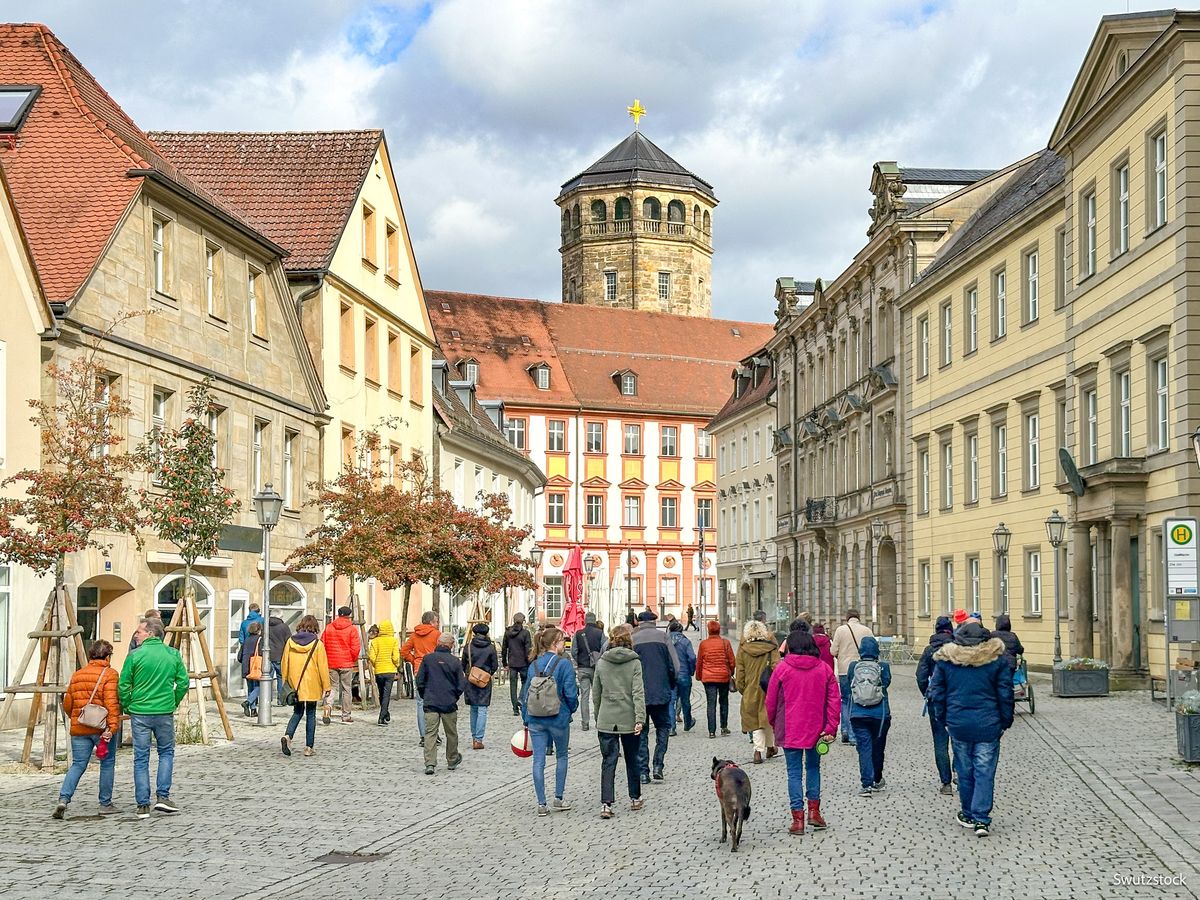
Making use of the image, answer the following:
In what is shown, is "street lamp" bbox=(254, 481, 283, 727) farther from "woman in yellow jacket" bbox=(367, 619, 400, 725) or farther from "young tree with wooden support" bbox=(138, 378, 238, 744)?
"young tree with wooden support" bbox=(138, 378, 238, 744)

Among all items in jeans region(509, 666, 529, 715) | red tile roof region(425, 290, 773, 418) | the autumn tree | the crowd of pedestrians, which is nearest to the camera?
the crowd of pedestrians

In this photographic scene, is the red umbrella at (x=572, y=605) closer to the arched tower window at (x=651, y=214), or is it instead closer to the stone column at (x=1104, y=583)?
the stone column at (x=1104, y=583)

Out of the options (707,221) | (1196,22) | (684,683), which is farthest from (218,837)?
(707,221)

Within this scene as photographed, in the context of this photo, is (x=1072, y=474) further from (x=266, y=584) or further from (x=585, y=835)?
(x=585, y=835)

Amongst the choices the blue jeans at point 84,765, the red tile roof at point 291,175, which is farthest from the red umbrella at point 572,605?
the blue jeans at point 84,765

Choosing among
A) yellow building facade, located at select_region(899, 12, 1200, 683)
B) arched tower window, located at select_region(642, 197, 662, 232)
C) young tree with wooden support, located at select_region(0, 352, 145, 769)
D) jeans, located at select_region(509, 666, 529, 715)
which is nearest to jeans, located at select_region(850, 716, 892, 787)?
young tree with wooden support, located at select_region(0, 352, 145, 769)

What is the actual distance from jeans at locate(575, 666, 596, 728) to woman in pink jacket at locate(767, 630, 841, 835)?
33.5ft

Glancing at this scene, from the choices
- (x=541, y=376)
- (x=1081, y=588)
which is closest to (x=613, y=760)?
(x=1081, y=588)

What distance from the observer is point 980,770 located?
12.6 meters

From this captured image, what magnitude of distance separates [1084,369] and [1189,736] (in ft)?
58.1

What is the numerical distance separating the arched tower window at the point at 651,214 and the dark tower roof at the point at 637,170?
134cm

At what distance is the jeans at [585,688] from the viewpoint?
23641mm

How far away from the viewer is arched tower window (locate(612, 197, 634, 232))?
113688mm

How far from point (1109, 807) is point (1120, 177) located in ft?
66.2
